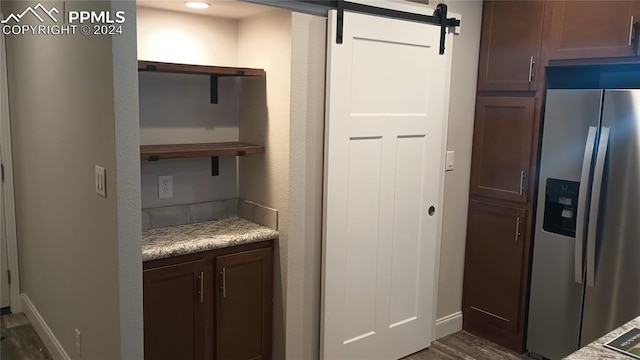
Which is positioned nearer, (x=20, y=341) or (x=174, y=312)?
(x=174, y=312)

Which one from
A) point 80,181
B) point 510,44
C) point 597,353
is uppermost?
point 510,44

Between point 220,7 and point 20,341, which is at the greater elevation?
point 220,7

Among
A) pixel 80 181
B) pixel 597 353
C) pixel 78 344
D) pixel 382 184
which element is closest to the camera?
pixel 597 353

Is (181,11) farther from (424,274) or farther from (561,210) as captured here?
(561,210)

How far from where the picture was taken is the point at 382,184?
2920 millimetres

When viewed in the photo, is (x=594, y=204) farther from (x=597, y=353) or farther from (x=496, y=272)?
(x=597, y=353)

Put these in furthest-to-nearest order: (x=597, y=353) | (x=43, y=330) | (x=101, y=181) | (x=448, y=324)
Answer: (x=448, y=324) < (x=43, y=330) < (x=101, y=181) < (x=597, y=353)

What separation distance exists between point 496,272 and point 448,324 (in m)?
0.49

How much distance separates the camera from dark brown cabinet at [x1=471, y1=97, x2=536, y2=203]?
10.5 feet

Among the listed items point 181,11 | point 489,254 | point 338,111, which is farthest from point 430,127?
point 181,11

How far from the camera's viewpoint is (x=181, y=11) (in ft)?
8.80

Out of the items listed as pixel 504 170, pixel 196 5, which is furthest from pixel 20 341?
pixel 504 170

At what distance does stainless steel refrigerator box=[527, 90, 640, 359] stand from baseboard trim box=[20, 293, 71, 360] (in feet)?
8.95

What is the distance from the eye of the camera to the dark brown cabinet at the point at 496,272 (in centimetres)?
329
